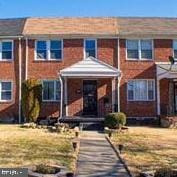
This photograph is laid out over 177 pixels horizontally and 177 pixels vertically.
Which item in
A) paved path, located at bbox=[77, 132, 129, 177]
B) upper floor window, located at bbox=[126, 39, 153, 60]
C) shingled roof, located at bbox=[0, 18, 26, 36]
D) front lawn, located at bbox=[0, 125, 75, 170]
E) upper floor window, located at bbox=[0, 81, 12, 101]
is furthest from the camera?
shingled roof, located at bbox=[0, 18, 26, 36]

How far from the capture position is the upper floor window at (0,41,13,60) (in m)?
32.0

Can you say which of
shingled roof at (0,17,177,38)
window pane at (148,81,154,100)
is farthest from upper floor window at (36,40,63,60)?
window pane at (148,81,154,100)

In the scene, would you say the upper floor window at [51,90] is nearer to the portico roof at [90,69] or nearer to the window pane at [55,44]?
the portico roof at [90,69]

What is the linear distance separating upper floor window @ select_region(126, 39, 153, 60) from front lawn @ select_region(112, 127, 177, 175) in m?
8.10

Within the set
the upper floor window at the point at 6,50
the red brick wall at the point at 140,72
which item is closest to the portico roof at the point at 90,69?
the red brick wall at the point at 140,72

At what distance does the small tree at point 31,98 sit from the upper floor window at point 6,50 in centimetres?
317

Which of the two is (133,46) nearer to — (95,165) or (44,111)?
(44,111)

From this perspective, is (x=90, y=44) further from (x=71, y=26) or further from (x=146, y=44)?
(x=146, y=44)

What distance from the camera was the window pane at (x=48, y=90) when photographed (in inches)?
1247

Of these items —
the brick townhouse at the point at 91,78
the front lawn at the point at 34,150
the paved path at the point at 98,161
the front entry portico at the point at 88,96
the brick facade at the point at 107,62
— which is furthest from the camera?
the brick facade at the point at 107,62

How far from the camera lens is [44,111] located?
31.4 meters

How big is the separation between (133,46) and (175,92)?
433 centimetres

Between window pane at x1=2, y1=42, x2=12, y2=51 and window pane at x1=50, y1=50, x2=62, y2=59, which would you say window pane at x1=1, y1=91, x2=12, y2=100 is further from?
window pane at x1=50, y1=50, x2=62, y2=59

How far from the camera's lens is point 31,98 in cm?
2964
